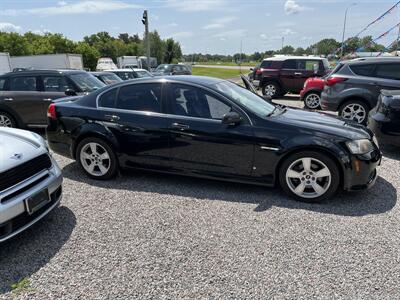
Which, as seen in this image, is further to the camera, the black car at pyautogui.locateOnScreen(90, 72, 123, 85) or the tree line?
the tree line

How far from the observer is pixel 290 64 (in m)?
14.0

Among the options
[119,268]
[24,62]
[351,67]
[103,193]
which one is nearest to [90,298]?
[119,268]

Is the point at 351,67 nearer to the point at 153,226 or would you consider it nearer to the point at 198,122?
the point at 198,122

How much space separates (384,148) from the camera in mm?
6352

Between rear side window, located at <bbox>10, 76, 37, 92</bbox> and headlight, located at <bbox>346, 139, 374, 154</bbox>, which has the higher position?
rear side window, located at <bbox>10, 76, 37, 92</bbox>

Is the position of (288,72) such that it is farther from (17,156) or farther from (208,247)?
(17,156)

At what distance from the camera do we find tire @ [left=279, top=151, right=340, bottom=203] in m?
3.81

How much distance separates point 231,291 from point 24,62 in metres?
30.7

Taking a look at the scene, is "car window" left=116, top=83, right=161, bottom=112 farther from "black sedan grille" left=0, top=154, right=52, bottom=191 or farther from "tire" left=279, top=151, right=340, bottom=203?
"tire" left=279, top=151, right=340, bottom=203

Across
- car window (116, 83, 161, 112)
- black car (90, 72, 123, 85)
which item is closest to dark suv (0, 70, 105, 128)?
car window (116, 83, 161, 112)

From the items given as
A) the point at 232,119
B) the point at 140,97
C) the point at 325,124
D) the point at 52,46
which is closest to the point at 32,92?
the point at 140,97

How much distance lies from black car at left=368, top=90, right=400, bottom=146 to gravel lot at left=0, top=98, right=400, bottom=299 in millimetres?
1444

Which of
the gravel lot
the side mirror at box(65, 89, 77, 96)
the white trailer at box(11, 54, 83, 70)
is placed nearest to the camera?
the gravel lot

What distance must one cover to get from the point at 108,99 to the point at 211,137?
1.69 meters
